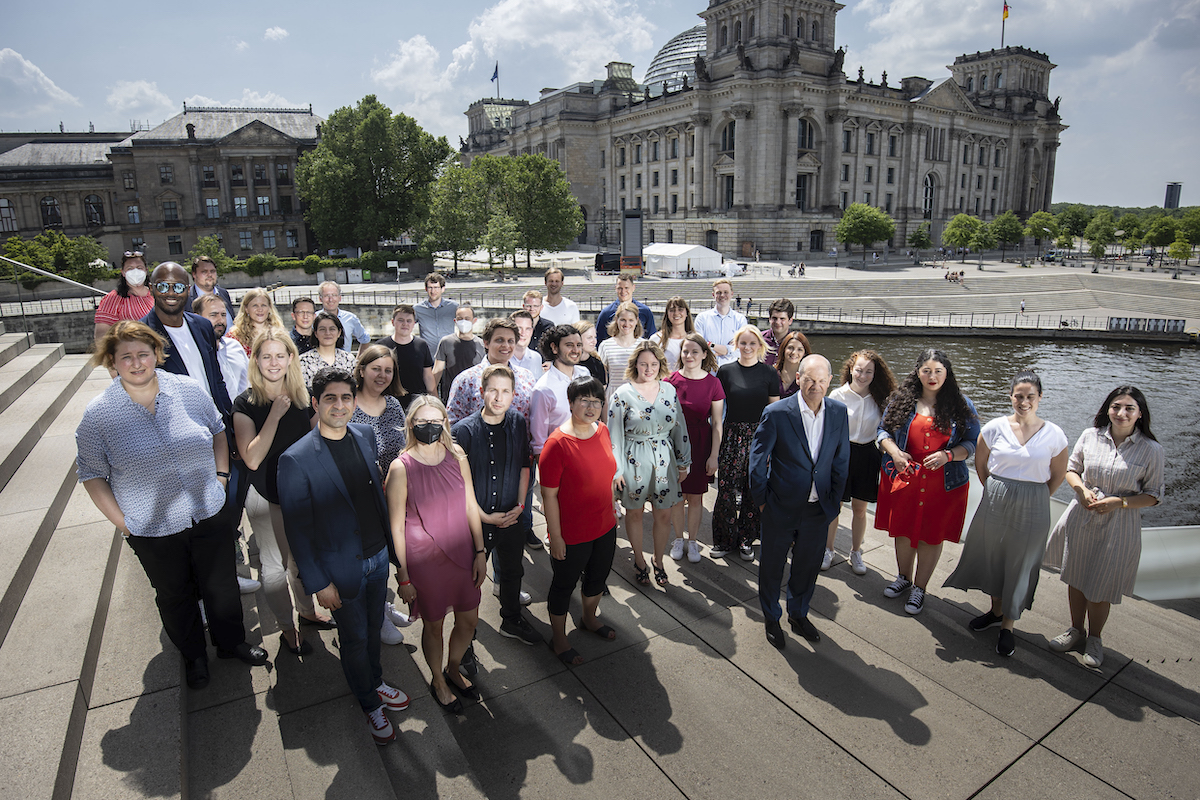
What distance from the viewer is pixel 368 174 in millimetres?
56125

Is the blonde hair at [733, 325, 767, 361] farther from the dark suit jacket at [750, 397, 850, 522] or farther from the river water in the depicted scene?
the river water

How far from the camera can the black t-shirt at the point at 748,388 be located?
20.8 ft

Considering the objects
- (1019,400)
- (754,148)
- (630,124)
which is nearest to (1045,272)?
(754,148)

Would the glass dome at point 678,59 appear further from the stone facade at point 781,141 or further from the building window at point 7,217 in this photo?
the building window at point 7,217

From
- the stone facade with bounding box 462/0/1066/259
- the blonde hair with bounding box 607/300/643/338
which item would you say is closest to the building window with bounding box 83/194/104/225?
the stone facade with bounding box 462/0/1066/259

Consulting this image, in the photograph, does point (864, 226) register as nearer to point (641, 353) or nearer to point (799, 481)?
point (641, 353)

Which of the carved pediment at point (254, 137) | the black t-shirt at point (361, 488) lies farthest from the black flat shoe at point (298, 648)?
the carved pediment at point (254, 137)

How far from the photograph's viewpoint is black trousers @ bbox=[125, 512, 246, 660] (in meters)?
4.05

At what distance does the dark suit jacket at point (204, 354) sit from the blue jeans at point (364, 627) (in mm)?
2195

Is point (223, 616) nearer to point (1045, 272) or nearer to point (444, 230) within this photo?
point (444, 230)

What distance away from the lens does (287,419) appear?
15.3 ft

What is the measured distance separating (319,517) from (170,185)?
72027 mm

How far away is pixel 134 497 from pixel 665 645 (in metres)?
3.63

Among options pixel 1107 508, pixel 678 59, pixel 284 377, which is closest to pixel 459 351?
pixel 284 377
